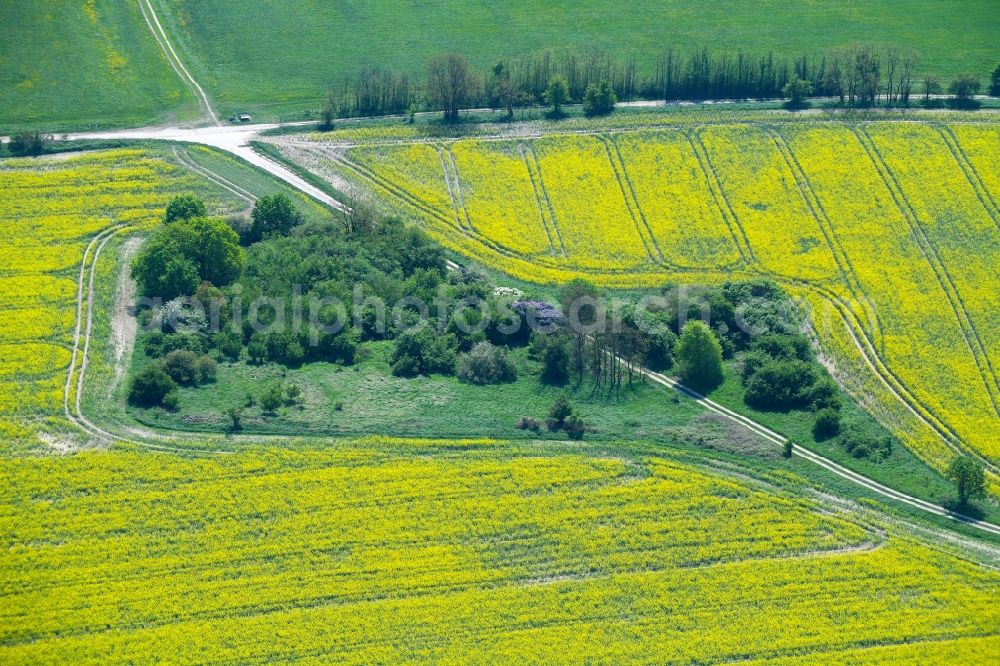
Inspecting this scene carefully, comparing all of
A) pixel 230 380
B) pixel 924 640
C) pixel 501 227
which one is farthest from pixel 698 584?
pixel 501 227

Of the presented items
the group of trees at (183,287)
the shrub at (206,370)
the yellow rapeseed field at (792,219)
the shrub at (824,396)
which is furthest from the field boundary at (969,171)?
the shrub at (206,370)

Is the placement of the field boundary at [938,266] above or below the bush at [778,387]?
above

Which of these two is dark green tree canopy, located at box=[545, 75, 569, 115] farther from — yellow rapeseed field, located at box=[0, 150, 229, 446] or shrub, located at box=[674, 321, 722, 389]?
shrub, located at box=[674, 321, 722, 389]

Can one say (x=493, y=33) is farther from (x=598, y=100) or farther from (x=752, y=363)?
(x=752, y=363)

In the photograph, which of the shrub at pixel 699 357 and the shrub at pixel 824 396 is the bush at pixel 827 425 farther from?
the shrub at pixel 699 357

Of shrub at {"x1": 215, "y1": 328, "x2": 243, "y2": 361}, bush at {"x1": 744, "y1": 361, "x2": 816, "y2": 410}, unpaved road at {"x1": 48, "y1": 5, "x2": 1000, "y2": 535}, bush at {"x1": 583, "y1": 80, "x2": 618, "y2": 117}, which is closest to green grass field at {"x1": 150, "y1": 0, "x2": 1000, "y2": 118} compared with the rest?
unpaved road at {"x1": 48, "y1": 5, "x2": 1000, "y2": 535}
